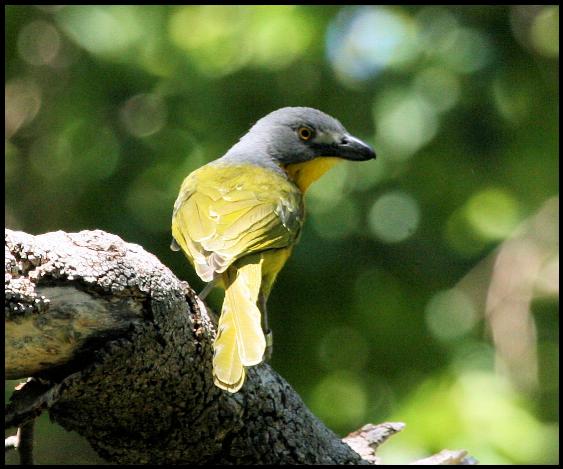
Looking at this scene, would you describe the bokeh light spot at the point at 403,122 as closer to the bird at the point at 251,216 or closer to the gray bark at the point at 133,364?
the bird at the point at 251,216

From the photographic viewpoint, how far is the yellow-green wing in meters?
3.96

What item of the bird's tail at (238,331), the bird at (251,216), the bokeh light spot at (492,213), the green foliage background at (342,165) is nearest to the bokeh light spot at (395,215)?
the green foliage background at (342,165)

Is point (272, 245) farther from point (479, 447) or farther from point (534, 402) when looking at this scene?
point (534, 402)

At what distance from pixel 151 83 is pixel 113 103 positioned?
42cm

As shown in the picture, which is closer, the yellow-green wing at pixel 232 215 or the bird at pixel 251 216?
the bird at pixel 251 216

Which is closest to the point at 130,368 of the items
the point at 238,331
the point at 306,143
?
the point at 238,331

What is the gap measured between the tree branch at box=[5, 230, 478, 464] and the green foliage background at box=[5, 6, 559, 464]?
134 inches

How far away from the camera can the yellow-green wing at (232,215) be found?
396cm

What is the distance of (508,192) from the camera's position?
7871mm

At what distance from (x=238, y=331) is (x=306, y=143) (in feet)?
7.42

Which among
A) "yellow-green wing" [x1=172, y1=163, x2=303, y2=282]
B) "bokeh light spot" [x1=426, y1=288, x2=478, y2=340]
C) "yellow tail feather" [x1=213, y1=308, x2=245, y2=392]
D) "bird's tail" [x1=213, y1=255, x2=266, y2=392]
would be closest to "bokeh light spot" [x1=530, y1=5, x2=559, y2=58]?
"bokeh light spot" [x1=426, y1=288, x2=478, y2=340]

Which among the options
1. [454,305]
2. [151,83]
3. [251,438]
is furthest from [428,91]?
[251,438]

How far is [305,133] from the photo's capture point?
548cm

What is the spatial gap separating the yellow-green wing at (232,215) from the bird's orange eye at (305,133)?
40 cm
